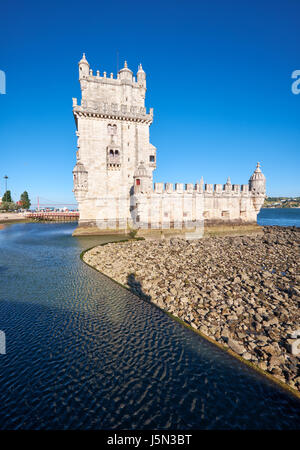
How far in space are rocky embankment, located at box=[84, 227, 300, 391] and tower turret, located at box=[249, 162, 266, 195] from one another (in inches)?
489

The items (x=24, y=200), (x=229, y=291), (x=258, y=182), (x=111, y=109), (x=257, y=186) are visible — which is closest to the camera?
(x=229, y=291)

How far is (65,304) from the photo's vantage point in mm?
7902

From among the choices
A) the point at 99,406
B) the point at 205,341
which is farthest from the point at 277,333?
the point at 99,406

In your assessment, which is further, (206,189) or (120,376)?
(206,189)

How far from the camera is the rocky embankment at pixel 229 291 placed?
554 centimetres

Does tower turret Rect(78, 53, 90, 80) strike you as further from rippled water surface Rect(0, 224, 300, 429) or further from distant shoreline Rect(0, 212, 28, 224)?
distant shoreline Rect(0, 212, 28, 224)

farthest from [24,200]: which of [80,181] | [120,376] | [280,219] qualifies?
[280,219]

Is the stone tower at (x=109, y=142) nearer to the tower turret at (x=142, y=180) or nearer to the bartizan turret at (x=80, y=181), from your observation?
the bartizan turret at (x=80, y=181)

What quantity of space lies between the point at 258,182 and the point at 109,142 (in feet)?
67.0

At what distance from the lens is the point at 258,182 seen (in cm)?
2672

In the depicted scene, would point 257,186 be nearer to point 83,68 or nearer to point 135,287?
point 135,287

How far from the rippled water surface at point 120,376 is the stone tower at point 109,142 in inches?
783

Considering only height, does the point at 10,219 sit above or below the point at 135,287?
above

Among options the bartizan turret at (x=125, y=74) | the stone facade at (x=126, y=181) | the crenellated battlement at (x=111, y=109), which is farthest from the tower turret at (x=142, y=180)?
the bartizan turret at (x=125, y=74)
